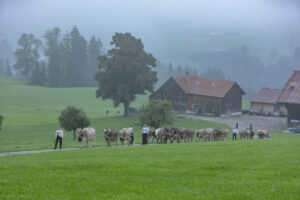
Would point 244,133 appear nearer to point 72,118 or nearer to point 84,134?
point 84,134

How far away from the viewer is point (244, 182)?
43.4 feet

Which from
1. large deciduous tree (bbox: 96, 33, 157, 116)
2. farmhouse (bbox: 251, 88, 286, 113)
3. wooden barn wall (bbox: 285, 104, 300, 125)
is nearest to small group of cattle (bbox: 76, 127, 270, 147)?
wooden barn wall (bbox: 285, 104, 300, 125)

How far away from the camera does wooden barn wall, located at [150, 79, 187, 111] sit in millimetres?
79938

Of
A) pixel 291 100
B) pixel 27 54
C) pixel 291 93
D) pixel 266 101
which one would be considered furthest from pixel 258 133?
pixel 27 54

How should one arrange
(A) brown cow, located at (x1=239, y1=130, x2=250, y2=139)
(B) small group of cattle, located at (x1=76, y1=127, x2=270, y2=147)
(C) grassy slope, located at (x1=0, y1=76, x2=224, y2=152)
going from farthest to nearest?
(C) grassy slope, located at (x1=0, y1=76, x2=224, y2=152) → (A) brown cow, located at (x1=239, y1=130, x2=250, y2=139) → (B) small group of cattle, located at (x1=76, y1=127, x2=270, y2=147)

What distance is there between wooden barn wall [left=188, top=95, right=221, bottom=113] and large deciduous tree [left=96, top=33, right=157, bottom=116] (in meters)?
10.8

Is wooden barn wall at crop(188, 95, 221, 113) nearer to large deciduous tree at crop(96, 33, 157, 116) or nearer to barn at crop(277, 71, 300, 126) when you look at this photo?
large deciduous tree at crop(96, 33, 157, 116)

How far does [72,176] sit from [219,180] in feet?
18.0

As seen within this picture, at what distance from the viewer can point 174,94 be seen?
3187 inches

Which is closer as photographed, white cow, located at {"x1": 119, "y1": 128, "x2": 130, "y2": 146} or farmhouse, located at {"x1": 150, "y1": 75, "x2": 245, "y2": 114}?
white cow, located at {"x1": 119, "y1": 128, "x2": 130, "y2": 146}

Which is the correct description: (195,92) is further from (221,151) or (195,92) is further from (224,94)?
(221,151)

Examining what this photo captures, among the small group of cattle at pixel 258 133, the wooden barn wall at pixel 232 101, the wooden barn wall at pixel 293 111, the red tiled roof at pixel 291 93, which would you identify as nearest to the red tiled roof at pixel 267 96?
the wooden barn wall at pixel 232 101

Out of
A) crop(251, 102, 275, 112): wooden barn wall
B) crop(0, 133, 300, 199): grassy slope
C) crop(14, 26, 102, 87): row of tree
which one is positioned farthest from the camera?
crop(14, 26, 102, 87): row of tree

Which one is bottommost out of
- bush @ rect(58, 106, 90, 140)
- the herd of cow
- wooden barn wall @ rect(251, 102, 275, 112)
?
the herd of cow
